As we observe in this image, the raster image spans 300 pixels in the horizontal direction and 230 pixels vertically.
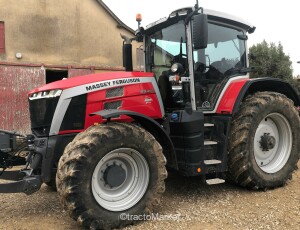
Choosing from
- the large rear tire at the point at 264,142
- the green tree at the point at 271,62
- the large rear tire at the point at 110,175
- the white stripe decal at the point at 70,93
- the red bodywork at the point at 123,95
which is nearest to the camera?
the large rear tire at the point at 110,175

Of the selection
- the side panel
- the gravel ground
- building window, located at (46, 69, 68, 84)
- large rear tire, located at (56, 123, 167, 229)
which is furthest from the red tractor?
building window, located at (46, 69, 68, 84)

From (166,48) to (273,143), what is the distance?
2.20m

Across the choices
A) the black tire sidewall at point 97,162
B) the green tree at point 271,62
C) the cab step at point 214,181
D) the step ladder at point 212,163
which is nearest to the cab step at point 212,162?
the step ladder at point 212,163

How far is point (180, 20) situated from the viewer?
4934 mm

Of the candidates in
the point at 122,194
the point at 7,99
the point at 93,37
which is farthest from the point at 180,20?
the point at 93,37

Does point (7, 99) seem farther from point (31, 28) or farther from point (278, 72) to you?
point (278, 72)

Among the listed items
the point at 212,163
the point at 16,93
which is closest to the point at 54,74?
the point at 16,93

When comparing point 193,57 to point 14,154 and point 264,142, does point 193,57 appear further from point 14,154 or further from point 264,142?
point 14,154

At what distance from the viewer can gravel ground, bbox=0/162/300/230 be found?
3.92 m

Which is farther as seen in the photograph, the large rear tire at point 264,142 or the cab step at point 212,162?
the large rear tire at point 264,142

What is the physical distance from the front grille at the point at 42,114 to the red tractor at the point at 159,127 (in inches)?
0.5

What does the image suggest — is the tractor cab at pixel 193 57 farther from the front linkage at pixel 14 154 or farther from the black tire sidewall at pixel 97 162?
the front linkage at pixel 14 154

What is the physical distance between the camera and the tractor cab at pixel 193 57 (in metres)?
4.88

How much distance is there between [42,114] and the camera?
4.26 metres
